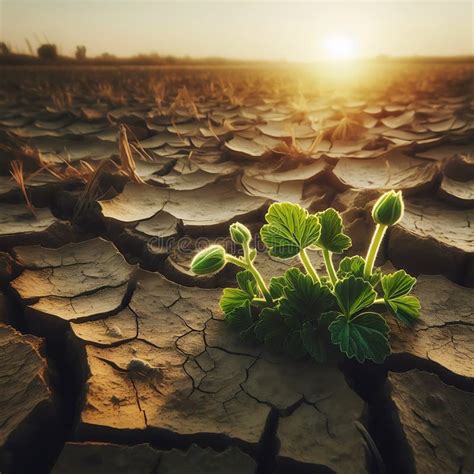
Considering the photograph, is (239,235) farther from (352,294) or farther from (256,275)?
(352,294)

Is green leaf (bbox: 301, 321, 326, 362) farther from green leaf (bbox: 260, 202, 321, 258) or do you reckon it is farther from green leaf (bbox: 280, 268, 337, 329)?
green leaf (bbox: 260, 202, 321, 258)

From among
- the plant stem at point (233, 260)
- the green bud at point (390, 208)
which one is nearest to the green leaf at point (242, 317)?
the plant stem at point (233, 260)

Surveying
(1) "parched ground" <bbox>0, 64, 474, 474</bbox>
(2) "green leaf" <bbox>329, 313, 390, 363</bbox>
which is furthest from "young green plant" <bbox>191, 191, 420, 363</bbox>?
(1) "parched ground" <bbox>0, 64, 474, 474</bbox>

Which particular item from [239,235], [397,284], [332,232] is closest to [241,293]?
[239,235]

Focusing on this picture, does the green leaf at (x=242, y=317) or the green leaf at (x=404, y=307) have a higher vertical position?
the green leaf at (x=404, y=307)

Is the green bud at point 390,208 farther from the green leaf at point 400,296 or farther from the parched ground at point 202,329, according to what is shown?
the parched ground at point 202,329

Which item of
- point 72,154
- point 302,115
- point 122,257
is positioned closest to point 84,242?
point 122,257
